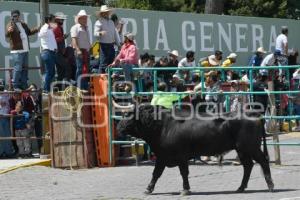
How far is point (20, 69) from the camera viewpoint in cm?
1692

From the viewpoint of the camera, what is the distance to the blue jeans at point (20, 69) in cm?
1692

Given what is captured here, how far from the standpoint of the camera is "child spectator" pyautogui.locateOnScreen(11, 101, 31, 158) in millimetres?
17359

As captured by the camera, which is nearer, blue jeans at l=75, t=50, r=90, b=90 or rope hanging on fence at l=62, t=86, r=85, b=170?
rope hanging on fence at l=62, t=86, r=85, b=170

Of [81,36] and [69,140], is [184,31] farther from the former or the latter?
[69,140]

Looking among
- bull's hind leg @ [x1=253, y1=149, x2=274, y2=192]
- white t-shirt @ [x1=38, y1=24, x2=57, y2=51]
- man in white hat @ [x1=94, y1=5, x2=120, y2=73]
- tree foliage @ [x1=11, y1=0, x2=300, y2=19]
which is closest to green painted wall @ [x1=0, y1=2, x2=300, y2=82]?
white t-shirt @ [x1=38, y1=24, x2=57, y2=51]

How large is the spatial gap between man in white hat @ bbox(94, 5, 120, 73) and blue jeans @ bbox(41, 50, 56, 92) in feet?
3.32

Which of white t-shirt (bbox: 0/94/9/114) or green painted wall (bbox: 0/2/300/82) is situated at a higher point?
green painted wall (bbox: 0/2/300/82)

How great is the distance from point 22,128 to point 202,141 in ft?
20.8

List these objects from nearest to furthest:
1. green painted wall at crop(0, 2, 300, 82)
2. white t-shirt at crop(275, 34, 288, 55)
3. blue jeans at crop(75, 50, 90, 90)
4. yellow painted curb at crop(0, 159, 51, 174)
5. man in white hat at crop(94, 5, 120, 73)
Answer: yellow painted curb at crop(0, 159, 51, 174)
blue jeans at crop(75, 50, 90, 90)
man in white hat at crop(94, 5, 120, 73)
green painted wall at crop(0, 2, 300, 82)
white t-shirt at crop(275, 34, 288, 55)

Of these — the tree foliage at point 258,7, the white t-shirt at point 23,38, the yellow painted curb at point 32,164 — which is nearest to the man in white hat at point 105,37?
the white t-shirt at point 23,38

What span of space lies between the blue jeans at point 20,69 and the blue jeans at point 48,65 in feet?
2.06

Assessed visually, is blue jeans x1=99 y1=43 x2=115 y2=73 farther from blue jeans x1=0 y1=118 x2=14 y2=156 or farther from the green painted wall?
the green painted wall

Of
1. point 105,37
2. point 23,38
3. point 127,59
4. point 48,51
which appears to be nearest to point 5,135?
point 23,38

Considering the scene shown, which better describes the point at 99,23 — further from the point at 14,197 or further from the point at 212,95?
the point at 14,197
